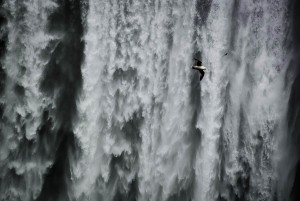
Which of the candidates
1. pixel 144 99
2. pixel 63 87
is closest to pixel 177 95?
pixel 144 99

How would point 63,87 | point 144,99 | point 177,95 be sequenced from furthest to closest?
point 177,95, point 144,99, point 63,87

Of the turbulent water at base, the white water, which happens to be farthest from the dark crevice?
the white water

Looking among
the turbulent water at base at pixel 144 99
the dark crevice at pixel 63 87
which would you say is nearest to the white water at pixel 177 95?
the turbulent water at base at pixel 144 99

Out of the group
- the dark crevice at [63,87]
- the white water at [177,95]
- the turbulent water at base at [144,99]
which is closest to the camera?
the turbulent water at base at [144,99]

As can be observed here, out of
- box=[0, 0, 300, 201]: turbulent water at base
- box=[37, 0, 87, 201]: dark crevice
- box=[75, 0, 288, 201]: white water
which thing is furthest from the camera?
box=[75, 0, 288, 201]: white water

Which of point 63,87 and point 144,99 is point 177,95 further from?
point 63,87

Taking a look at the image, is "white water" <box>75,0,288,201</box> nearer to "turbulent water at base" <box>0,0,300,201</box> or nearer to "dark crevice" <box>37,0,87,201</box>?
"turbulent water at base" <box>0,0,300,201</box>

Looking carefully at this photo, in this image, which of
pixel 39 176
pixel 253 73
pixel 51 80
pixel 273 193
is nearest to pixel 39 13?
pixel 51 80

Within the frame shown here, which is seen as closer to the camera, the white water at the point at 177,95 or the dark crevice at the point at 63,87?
the dark crevice at the point at 63,87

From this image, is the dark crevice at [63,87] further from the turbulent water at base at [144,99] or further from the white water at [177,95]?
the white water at [177,95]
